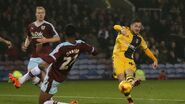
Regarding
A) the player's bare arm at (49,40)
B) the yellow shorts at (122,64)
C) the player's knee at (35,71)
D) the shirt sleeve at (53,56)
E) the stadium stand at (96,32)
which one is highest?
the shirt sleeve at (53,56)

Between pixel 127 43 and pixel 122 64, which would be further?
pixel 127 43

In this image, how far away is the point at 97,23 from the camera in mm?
27641

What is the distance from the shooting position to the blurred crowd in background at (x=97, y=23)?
2556cm

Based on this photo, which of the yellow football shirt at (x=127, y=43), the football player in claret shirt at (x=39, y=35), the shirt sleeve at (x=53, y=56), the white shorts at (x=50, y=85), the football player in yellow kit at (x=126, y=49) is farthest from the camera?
the football player in claret shirt at (x=39, y=35)

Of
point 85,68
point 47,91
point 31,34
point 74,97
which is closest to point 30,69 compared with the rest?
point 31,34

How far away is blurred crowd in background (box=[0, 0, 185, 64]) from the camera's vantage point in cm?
2556

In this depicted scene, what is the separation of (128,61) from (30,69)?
8.04ft

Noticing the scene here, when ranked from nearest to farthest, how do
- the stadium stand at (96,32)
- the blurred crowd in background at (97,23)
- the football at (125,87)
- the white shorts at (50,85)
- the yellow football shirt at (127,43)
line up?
1. the white shorts at (50,85)
2. the football at (125,87)
3. the yellow football shirt at (127,43)
4. the stadium stand at (96,32)
5. the blurred crowd in background at (97,23)

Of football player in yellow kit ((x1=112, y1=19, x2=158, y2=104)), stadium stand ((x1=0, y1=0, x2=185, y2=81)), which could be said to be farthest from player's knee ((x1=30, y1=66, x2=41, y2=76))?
stadium stand ((x1=0, y1=0, x2=185, y2=81))

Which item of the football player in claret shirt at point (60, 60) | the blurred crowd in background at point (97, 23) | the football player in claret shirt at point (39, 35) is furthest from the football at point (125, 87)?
the blurred crowd in background at point (97, 23)

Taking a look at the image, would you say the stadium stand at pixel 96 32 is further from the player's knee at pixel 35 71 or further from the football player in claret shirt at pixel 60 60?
the football player in claret shirt at pixel 60 60

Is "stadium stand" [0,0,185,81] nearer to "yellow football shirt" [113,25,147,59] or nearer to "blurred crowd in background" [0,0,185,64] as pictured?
"blurred crowd in background" [0,0,185,64]

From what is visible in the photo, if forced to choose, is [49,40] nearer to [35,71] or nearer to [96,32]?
[35,71]

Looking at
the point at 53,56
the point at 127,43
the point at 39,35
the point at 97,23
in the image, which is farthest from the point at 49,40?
the point at 97,23
